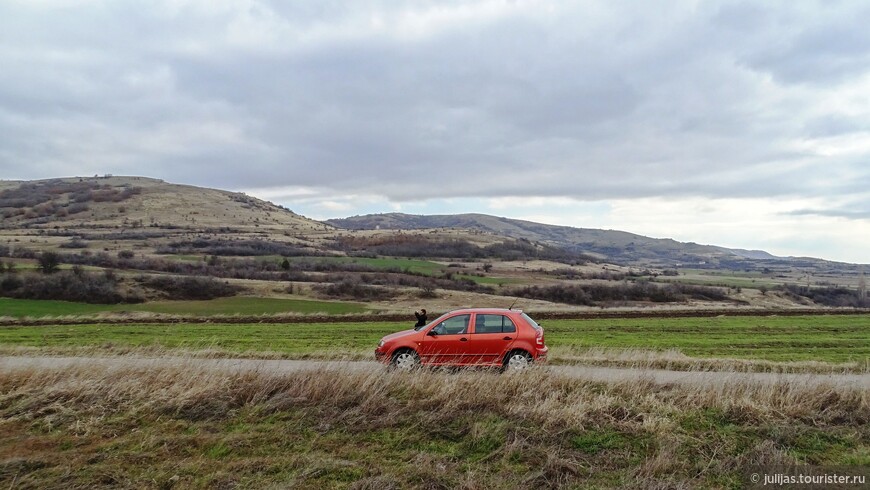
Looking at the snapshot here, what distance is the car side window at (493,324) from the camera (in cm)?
1327

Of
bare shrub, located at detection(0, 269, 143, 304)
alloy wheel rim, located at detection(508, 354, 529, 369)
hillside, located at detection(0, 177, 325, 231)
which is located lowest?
bare shrub, located at detection(0, 269, 143, 304)

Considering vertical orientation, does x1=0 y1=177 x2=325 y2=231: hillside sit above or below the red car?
above

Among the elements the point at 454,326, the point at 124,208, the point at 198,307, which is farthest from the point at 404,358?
the point at 124,208

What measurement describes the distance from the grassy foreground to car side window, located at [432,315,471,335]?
13.5ft

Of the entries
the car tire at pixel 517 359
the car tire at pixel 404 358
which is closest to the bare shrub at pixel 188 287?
the car tire at pixel 404 358

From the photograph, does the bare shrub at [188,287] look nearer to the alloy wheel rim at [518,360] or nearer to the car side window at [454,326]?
the car side window at [454,326]

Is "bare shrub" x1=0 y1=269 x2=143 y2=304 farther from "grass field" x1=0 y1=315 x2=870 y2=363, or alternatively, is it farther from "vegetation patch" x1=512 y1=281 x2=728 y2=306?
"vegetation patch" x1=512 y1=281 x2=728 y2=306

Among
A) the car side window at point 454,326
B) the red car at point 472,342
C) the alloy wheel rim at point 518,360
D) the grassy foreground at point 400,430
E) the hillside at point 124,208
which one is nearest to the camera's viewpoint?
the grassy foreground at point 400,430

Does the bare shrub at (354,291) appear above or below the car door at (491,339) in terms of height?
below

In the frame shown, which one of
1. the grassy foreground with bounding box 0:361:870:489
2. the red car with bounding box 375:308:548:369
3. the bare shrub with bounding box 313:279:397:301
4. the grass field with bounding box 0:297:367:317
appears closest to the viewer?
the grassy foreground with bounding box 0:361:870:489

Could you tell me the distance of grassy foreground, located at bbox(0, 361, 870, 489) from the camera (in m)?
6.49

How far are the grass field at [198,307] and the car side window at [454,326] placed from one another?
89.7 ft

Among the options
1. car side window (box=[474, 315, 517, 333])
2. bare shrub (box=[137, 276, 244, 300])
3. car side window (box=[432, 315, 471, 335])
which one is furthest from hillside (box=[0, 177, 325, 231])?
car side window (box=[474, 315, 517, 333])

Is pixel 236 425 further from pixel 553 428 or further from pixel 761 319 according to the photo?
pixel 761 319
